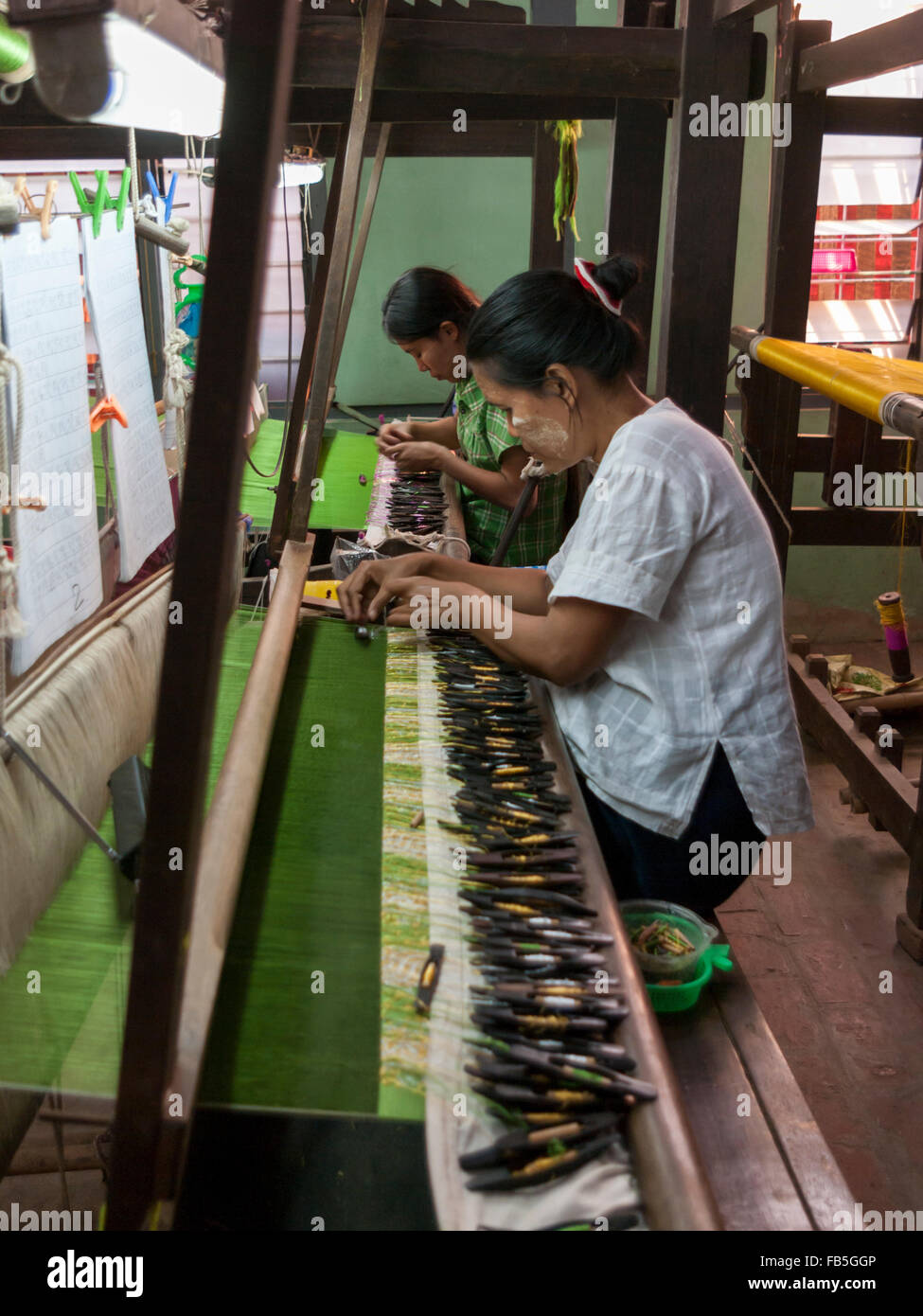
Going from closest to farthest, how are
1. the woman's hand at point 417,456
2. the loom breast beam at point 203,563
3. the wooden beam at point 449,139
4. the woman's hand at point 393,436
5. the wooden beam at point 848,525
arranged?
1. the loom breast beam at point 203,563
2. the woman's hand at point 417,456
3. the woman's hand at point 393,436
4. the wooden beam at point 449,139
5. the wooden beam at point 848,525

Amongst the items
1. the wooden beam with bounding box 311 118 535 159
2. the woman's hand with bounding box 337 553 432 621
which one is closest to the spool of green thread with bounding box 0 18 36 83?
the woman's hand with bounding box 337 553 432 621

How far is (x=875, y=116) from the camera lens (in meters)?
4.65

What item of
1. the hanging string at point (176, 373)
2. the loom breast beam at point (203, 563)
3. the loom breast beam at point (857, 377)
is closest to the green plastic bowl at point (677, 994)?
the loom breast beam at point (203, 563)

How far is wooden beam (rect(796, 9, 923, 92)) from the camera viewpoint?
3.12 metres

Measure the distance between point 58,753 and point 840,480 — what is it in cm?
397

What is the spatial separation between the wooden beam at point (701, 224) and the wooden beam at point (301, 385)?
1.00 meters

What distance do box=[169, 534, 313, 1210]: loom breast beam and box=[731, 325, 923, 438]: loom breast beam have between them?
6.80ft

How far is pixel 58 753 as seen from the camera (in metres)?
2.28

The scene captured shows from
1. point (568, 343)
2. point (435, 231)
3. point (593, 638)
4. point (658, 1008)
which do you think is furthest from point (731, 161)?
point (435, 231)

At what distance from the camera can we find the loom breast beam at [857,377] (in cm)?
328

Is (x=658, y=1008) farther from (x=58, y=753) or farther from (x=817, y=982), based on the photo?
(x=817, y=982)

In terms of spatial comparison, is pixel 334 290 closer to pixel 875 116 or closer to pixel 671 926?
pixel 671 926

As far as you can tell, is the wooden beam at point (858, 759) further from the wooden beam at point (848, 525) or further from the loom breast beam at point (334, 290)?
the loom breast beam at point (334, 290)

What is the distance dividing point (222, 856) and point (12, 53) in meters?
1.38
